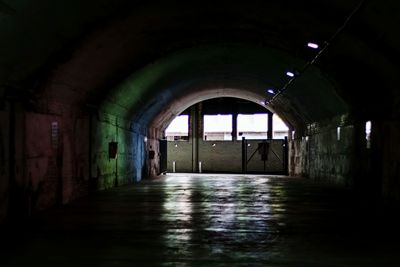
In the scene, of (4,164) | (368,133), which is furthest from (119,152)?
(4,164)

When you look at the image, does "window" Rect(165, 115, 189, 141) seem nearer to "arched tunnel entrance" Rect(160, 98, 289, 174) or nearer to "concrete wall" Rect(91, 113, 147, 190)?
"arched tunnel entrance" Rect(160, 98, 289, 174)

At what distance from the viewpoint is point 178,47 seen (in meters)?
12.8

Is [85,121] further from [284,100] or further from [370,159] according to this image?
[284,100]

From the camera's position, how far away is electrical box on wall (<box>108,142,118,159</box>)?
15.4 metres

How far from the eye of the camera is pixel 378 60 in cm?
1062

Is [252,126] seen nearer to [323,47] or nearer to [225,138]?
[225,138]

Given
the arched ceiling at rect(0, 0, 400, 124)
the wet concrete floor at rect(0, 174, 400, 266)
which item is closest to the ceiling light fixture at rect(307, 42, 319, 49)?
the arched ceiling at rect(0, 0, 400, 124)

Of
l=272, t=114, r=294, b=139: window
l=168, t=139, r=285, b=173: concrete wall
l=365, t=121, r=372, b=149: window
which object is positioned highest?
l=272, t=114, r=294, b=139: window

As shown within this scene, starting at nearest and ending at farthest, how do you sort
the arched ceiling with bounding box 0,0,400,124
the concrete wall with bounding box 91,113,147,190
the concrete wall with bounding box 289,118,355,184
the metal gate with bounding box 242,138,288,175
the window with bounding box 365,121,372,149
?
the arched ceiling with bounding box 0,0,400,124 → the window with bounding box 365,121,372,149 → the concrete wall with bounding box 91,113,147,190 → the concrete wall with bounding box 289,118,355,184 → the metal gate with bounding box 242,138,288,175

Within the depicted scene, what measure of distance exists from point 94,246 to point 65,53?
159 inches

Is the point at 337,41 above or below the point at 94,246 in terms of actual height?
above

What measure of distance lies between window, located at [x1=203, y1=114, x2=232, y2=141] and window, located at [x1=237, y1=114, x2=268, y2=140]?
2.20ft

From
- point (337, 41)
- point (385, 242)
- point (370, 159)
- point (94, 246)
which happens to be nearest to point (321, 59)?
point (337, 41)

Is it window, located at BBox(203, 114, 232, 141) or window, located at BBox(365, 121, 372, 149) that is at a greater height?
window, located at BBox(203, 114, 232, 141)
